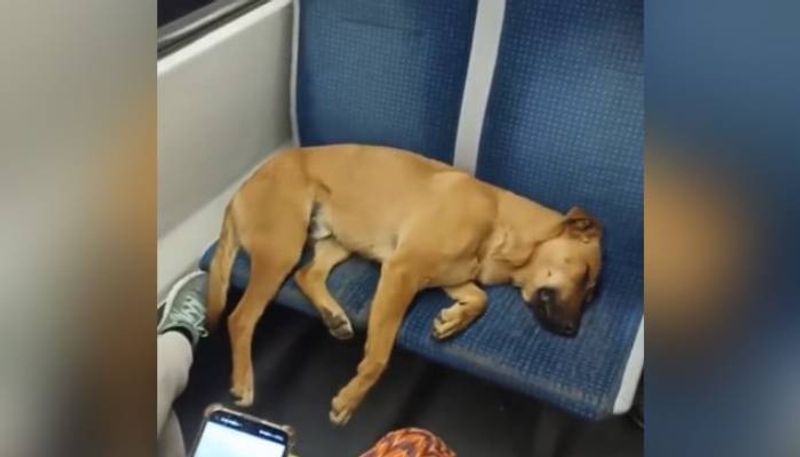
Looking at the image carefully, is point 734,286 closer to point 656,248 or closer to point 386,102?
→ point 656,248

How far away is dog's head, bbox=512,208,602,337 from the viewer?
3.14 ft

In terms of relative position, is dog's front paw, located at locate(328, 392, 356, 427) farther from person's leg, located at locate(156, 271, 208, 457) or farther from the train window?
the train window

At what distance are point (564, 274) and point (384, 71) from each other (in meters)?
0.28

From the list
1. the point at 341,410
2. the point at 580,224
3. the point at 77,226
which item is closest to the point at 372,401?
the point at 341,410

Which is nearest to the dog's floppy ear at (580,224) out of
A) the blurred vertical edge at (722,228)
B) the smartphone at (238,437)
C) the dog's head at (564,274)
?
the dog's head at (564,274)

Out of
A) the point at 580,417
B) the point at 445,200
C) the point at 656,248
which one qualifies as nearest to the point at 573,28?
the point at 445,200

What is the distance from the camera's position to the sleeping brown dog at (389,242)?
0.97 m

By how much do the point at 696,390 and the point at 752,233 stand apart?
0.18ft

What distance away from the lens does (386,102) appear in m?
1.04

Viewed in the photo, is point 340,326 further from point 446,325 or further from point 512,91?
point 512,91

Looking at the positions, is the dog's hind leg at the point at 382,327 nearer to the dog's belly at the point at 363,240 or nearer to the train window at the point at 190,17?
the dog's belly at the point at 363,240

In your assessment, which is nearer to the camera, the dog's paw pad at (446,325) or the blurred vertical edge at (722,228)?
the blurred vertical edge at (722,228)

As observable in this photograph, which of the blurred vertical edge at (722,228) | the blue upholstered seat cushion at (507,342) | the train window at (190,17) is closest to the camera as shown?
the blurred vertical edge at (722,228)

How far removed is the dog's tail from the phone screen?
12 cm
